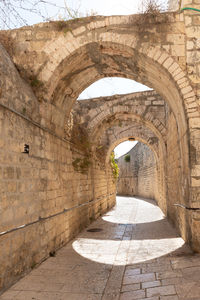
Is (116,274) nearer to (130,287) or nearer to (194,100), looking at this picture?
(130,287)

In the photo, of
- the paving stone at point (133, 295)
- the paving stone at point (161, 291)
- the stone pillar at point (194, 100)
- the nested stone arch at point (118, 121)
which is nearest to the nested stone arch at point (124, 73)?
the stone pillar at point (194, 100)

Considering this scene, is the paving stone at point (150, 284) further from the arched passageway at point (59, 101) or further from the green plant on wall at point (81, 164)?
the green plant on wall at point (81, 164)

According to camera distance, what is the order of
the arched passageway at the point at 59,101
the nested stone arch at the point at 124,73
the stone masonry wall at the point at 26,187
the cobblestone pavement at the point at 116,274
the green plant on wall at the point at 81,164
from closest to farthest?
the cobblestone pavement at the point at 116,274 < the stone masonry wall at the point at 26,187 < the arched passageway at the point at 59,101 < the nested stone arch at the point at 124,73 < the green plant on wall at the point at 81,164

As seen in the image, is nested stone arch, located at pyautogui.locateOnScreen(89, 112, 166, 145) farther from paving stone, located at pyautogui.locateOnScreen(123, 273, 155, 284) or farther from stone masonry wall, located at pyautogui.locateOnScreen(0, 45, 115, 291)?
paving stone, located at pyautogui.locateOnScreen(123, 273, 155, 284)

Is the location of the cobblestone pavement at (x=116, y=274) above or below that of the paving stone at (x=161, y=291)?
below

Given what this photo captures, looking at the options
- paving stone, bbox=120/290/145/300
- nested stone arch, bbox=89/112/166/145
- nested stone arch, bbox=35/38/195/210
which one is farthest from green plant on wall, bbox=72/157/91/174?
paving stone, bbox=120/290/145/300

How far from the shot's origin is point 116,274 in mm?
3643

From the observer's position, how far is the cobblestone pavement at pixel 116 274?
2.91 meters

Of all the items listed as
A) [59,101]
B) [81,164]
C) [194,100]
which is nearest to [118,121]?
[81,164]

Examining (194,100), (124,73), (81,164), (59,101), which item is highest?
(124,73)

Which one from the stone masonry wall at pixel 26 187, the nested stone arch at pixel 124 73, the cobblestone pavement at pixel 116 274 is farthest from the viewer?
the nested stone arch at pixel 124 73

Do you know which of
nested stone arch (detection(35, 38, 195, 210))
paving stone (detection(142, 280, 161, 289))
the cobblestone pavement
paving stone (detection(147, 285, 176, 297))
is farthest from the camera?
nested stone arch (detection(35, 38, 195, 210))

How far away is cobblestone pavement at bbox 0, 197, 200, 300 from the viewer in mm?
2908

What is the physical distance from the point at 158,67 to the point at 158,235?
423 centimetres
